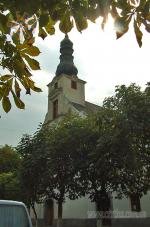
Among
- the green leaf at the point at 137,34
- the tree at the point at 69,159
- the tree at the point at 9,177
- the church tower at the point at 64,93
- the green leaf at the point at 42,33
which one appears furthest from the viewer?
the church tower at the point at 64,93

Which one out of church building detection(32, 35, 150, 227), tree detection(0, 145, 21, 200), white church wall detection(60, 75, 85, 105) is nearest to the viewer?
tree detection(0, 145, 21, 200)

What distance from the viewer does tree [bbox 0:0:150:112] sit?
3131 mm

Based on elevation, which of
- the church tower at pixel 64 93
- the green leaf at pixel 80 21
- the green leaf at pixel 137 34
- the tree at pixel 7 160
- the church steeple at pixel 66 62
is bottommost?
the green leaf at pixel 137 34

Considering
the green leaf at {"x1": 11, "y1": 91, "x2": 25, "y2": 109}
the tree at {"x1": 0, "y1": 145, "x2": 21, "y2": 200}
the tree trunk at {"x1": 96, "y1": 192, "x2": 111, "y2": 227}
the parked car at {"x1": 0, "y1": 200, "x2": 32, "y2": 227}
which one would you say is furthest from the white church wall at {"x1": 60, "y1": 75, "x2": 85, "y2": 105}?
the green leaf at {"x1": 11, "y1": 91, "x2": 25, "y2": 109}

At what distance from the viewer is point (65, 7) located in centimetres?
321

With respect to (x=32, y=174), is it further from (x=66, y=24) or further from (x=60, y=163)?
(x=66, y=24)

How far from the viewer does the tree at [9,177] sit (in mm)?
33231

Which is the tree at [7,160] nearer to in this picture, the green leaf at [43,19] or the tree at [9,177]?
the tree at [9,177]

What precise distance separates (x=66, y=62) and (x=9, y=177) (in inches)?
809

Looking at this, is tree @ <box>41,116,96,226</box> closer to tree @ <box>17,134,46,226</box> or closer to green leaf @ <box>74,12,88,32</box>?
tree @ <box>17,134,46,226</box>

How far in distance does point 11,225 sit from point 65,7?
5.64 m

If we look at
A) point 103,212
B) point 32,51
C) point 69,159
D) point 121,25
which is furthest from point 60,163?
point 121,25

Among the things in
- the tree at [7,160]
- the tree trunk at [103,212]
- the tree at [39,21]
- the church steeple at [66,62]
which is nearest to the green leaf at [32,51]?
the tree at [39,21]

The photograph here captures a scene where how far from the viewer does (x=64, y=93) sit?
155 ft
